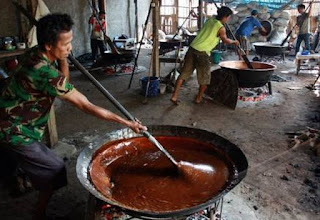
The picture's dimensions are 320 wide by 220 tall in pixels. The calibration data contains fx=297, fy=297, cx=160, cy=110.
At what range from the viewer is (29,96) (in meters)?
1.83

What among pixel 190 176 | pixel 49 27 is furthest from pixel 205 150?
pixel 49 27

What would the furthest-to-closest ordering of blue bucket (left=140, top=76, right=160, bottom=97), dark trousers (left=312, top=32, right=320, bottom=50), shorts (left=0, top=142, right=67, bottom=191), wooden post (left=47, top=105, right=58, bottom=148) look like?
1. dark trousers (left=312, top=32, right=320, bottom=50)
2. blue bucket (left=140, top=76, right=160, bottom=97)
3. wooden post (left=47, top=105, right=58, bottom=148)
4. shorts (left=0, top=142, right=67, bottom=191)

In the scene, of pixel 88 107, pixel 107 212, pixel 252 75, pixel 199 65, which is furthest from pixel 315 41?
pixel 88 107

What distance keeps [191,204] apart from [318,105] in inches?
194

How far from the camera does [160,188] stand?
1.92 meters

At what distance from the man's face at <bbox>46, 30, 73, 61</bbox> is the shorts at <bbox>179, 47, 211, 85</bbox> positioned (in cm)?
380

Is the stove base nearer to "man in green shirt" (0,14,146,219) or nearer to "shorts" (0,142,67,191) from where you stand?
"shorts" (0,142,67,191)

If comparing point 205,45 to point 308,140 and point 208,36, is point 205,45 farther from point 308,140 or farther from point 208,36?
point 308,140

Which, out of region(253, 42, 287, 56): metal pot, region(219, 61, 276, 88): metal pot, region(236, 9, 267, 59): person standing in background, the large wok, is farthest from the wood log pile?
region(236, 9, 267, 59): person standing in background

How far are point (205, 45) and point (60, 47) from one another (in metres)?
3.82

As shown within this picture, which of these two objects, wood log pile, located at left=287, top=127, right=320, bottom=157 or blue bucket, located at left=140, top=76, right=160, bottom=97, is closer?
wood log pile, located at left=287, top=127, right=320, bottom=157

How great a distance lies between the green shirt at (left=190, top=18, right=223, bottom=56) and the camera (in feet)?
16.7

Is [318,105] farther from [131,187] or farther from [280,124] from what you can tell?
[131,187]

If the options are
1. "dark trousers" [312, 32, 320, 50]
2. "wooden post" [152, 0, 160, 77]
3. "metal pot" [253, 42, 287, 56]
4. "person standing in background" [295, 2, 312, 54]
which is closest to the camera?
"wooden post" [152, 0, 160, 77]
